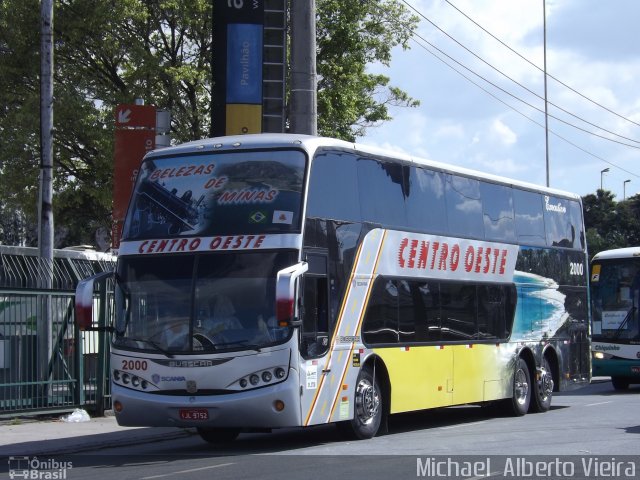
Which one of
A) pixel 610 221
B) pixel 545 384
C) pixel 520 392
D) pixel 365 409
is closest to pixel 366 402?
pixel 365 409

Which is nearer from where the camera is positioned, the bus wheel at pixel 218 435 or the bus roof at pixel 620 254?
the bus wheel at pixel 218 435

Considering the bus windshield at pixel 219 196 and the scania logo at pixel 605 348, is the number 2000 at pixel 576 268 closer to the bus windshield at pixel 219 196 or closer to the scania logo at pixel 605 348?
the scania logo at pixel 605 348

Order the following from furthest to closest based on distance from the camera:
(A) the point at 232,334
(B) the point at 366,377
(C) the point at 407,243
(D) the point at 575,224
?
1. (D) the point at 575,224
2. (C) the point at 407,243
3. (B) the point at 366,377
4. (A) the point at 232,334

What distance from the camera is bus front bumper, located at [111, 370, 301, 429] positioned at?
13617mm

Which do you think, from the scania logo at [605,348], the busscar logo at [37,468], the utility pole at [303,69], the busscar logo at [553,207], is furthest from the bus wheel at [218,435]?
the scania logo at [605,348]

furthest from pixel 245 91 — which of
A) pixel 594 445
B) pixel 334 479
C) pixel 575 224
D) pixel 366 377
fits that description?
pixel 334 479

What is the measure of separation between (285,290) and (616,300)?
16.7m

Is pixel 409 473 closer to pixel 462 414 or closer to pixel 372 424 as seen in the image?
pixel 372 424

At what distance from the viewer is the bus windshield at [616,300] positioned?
2729 cm

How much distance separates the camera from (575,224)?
23297 millimetres

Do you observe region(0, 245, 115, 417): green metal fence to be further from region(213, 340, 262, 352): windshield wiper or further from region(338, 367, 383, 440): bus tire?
region(338, 367, 383, 440): bus tire

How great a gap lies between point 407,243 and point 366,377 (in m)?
2.32

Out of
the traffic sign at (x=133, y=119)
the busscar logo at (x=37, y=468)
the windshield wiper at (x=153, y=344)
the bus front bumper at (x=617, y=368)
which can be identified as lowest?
the busscar logo at (x=37, y=468)

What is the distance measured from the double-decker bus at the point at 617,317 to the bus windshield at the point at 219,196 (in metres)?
15.2
